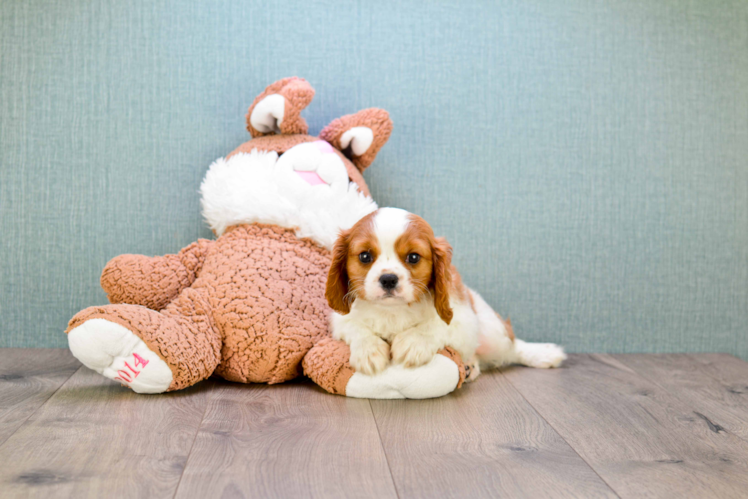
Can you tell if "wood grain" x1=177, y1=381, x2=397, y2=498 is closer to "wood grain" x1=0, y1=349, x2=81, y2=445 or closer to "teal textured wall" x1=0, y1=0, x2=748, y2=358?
"wood grain" x1=0, y1=349, x2=81, y2=445

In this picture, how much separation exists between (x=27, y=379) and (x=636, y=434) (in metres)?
1.41

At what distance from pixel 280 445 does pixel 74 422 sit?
1.40 feet

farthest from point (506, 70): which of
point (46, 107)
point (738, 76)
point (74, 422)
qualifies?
point (74, 422)

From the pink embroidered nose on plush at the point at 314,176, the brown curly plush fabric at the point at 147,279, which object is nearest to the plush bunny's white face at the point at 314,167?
the pink embroidered nose on plush at the point at 314,176

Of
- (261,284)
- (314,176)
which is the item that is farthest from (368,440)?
(314,176)

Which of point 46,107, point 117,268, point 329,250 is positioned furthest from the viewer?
point 46,107

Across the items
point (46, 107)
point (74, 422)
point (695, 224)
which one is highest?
point (46, 107)

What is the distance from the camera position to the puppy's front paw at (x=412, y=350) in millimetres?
1319

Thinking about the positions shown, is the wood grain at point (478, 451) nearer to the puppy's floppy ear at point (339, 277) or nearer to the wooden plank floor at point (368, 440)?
the wooden plank floor at point (368, 440)

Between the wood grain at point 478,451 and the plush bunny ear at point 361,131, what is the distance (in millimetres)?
723

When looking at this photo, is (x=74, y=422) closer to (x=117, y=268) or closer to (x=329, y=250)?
(x=117, y=268)

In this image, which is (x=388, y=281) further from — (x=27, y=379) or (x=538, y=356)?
(x=27, y=379)

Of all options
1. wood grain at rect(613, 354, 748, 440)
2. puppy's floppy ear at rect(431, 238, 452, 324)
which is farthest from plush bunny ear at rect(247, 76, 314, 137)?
wood grain at rect(613, 354, 748, 440)

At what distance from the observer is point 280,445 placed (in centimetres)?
106
